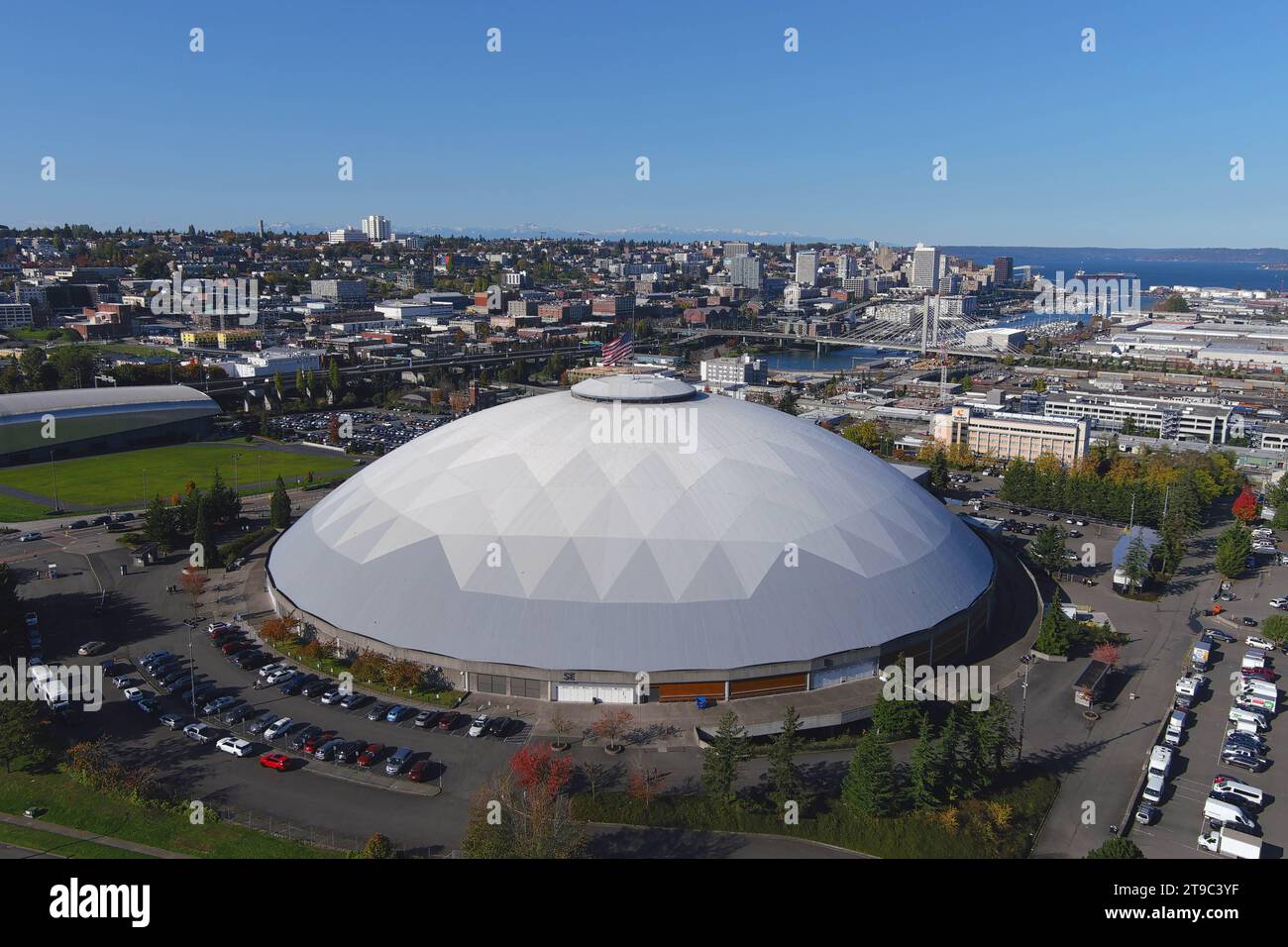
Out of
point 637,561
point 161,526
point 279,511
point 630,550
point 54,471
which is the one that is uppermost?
point 630,550

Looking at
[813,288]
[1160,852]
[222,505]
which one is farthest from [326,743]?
[813,288]

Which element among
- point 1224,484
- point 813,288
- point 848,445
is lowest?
point 1224,484

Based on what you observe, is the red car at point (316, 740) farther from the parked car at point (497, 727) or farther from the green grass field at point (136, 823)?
the parked car at point (497, 727)

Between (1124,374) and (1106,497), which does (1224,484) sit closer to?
(1106,497)

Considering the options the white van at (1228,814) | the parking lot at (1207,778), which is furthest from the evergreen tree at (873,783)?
the white van at (1228,814)

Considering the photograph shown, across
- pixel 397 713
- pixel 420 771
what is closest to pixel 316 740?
pixel 397 713

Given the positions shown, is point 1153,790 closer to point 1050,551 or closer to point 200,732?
point 1050,551

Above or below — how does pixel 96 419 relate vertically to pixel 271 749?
above
